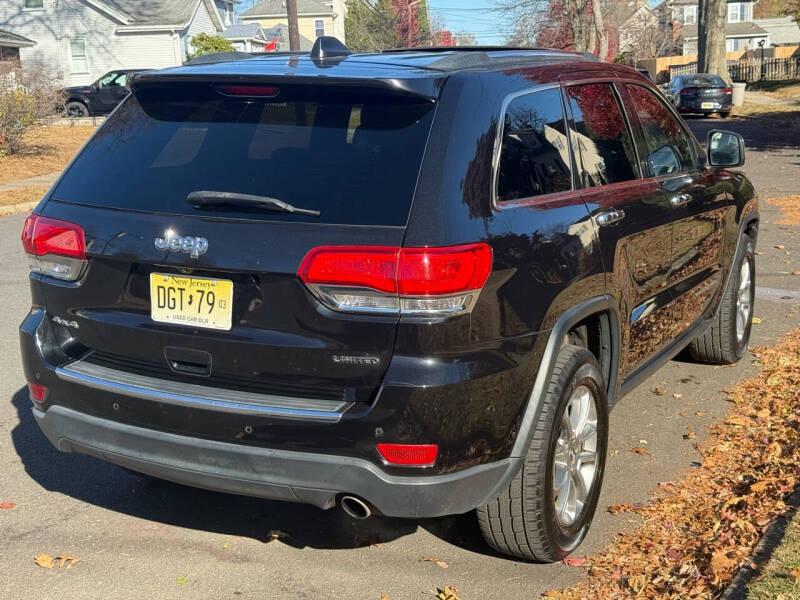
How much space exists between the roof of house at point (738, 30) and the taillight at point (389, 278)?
99.6m

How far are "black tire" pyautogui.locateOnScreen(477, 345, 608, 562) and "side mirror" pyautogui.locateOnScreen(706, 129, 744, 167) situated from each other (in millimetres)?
2315

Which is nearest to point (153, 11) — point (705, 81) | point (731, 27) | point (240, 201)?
point (705, 81)

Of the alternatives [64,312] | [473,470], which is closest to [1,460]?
[64,312]

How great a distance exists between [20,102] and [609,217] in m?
19.2

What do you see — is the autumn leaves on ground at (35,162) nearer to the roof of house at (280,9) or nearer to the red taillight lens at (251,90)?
the red taillight lens at (251,90)

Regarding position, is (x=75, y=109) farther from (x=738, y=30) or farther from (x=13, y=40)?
(x=738, y=30)

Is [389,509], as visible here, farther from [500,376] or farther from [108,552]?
[108,552]

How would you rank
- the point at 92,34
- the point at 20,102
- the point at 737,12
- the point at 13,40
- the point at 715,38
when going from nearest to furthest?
the point at 20,102, the point at 715,38, the point at 13,40, the point at 92,34, the point at 737,12

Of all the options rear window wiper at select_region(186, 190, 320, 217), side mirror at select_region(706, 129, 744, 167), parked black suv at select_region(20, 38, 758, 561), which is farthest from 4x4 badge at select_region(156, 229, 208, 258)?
side mirror at select_region(706, 129, 744, 167)

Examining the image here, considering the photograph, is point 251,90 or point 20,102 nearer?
point 251,90

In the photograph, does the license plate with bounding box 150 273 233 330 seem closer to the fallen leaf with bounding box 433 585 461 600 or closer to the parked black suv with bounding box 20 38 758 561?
the parked black suv with bounding box 20 38 758 561

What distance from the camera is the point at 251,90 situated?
375 cm

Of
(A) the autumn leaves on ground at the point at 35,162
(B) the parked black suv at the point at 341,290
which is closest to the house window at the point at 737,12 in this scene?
(A) the autumn leaves on ground at the point at 35,162

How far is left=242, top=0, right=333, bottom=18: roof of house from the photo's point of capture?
277 ft
